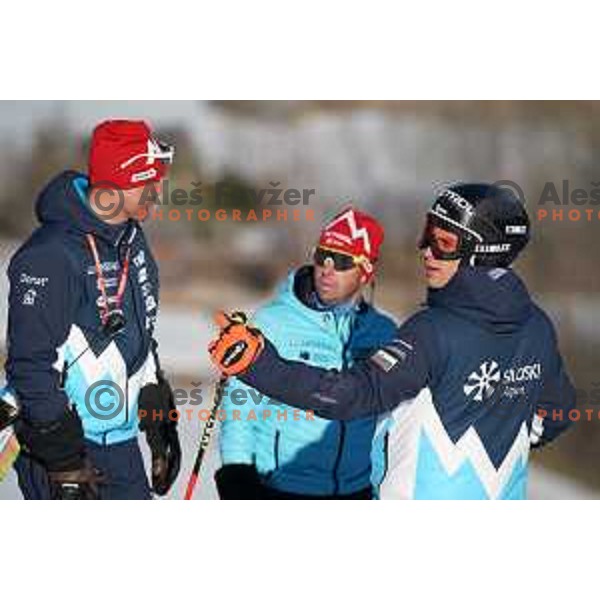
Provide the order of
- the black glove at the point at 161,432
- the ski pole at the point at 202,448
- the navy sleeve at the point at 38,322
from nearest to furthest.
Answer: the navy sleeve at the point at 38,322 < the black glove at the point at 161,432 < the ski pole at the point at 202,448

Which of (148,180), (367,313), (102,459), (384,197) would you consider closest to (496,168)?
(384,197)

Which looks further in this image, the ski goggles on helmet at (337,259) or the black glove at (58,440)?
the ski goggles on helmet at (337,259)

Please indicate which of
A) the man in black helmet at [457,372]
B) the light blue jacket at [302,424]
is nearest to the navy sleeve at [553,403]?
the man in black helmet at [457,372]

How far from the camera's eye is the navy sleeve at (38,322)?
345 centimetres

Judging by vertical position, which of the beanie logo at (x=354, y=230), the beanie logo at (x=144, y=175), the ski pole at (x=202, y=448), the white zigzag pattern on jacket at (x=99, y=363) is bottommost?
the ski pole at (x=202, y=448)

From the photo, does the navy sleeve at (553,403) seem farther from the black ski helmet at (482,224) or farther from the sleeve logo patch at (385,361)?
the sleeve logo patch at (385,361)

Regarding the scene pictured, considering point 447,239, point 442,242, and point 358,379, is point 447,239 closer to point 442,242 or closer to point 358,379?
point 442,242

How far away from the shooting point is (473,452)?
3117 millimetres

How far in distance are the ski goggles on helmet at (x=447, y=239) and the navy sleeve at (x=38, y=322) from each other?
3.57ft

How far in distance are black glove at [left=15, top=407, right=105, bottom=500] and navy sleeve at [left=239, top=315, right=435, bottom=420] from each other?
0.86 meters

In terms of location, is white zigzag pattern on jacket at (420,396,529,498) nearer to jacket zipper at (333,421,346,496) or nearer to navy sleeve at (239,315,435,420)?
navy sleeve at (239,315,435,420)

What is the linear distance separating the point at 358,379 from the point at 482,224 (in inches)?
21.0

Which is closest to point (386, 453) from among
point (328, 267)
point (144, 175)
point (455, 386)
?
point (455, 386)

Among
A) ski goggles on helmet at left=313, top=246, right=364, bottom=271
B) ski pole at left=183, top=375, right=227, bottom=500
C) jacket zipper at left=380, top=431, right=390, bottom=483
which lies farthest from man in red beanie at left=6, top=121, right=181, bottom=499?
jacket zipper at left=380, top=431, right=390, bottom=483
